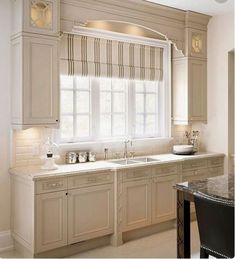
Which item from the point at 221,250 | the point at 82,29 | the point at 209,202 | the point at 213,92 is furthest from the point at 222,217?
the point at 213,92

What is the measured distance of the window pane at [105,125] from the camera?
16.1ft

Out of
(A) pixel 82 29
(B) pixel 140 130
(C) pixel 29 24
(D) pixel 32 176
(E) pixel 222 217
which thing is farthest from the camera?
(B) pixel 140 130

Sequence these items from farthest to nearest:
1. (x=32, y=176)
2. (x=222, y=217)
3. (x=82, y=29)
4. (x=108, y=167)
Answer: (x=82, y=29)
(x=108, y=167)
(x=32, y=176)
(x=222, y=217)

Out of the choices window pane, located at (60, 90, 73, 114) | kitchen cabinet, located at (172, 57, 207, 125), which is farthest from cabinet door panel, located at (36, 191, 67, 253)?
kitchen cabinet, located at (172, 57, 207, 125)

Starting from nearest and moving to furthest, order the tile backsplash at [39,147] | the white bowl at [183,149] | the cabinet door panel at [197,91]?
the tile backsplash at [39,147]
the white bowl at [183,149]
the cabinet door panel at [197,91]

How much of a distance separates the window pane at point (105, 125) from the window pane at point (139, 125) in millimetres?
483

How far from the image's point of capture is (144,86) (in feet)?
17.5

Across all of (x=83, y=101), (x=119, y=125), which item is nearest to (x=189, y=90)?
(x=119, y=125)

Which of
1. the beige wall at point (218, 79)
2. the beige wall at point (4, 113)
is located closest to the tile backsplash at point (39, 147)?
the beige wall at point (4, 113)

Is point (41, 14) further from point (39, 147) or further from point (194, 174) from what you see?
point (194, 174)

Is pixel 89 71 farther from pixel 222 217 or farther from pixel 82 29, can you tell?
pixel 222 217

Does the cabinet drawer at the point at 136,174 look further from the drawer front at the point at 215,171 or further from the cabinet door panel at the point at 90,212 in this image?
the drawer front at the point at 215,171

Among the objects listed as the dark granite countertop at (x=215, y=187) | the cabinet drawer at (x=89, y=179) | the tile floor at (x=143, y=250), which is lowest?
the tile floor at (x=143, y=250)

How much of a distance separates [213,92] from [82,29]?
224 centimetres
